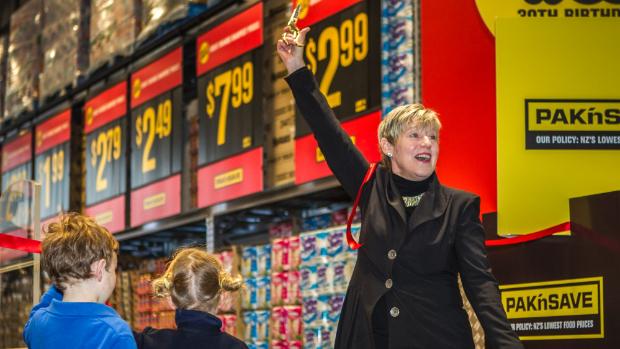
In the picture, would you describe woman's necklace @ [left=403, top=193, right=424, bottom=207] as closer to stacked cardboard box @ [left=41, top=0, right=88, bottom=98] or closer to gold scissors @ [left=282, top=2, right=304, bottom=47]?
gold scissors @ [left=282, top=2, right=304, bottom=47]

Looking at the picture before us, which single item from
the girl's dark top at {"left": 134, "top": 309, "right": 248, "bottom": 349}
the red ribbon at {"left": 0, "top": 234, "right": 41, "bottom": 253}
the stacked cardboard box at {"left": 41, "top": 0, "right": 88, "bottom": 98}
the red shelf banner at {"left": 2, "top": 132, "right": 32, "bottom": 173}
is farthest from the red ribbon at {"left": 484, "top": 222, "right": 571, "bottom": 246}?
the red shelf banner at {"left": 2, "top": 132, "right": 32, "bottom": 173}

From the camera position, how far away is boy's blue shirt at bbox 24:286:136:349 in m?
2.85

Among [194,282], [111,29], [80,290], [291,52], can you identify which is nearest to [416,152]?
[291,52]

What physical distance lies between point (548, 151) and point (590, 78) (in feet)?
0.98

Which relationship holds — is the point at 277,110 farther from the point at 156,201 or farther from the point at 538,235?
the point at 538,235

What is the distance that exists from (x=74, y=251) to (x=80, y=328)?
0.20 metres

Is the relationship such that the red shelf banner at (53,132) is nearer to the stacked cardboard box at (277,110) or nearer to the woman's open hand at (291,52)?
the stacked cardboard box at (277,110)

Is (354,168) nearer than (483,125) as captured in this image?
Yes

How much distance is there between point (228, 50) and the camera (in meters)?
7.02

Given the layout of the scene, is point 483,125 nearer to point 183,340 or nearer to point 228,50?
point 183,340

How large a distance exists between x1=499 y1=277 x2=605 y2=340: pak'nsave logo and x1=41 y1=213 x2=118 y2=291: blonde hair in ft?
4.63

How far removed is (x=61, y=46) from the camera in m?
9.82

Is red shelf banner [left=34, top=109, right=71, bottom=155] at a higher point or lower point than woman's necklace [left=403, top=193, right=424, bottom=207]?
higher

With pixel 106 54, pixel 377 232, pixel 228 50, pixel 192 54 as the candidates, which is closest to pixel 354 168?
pixel 377 232
